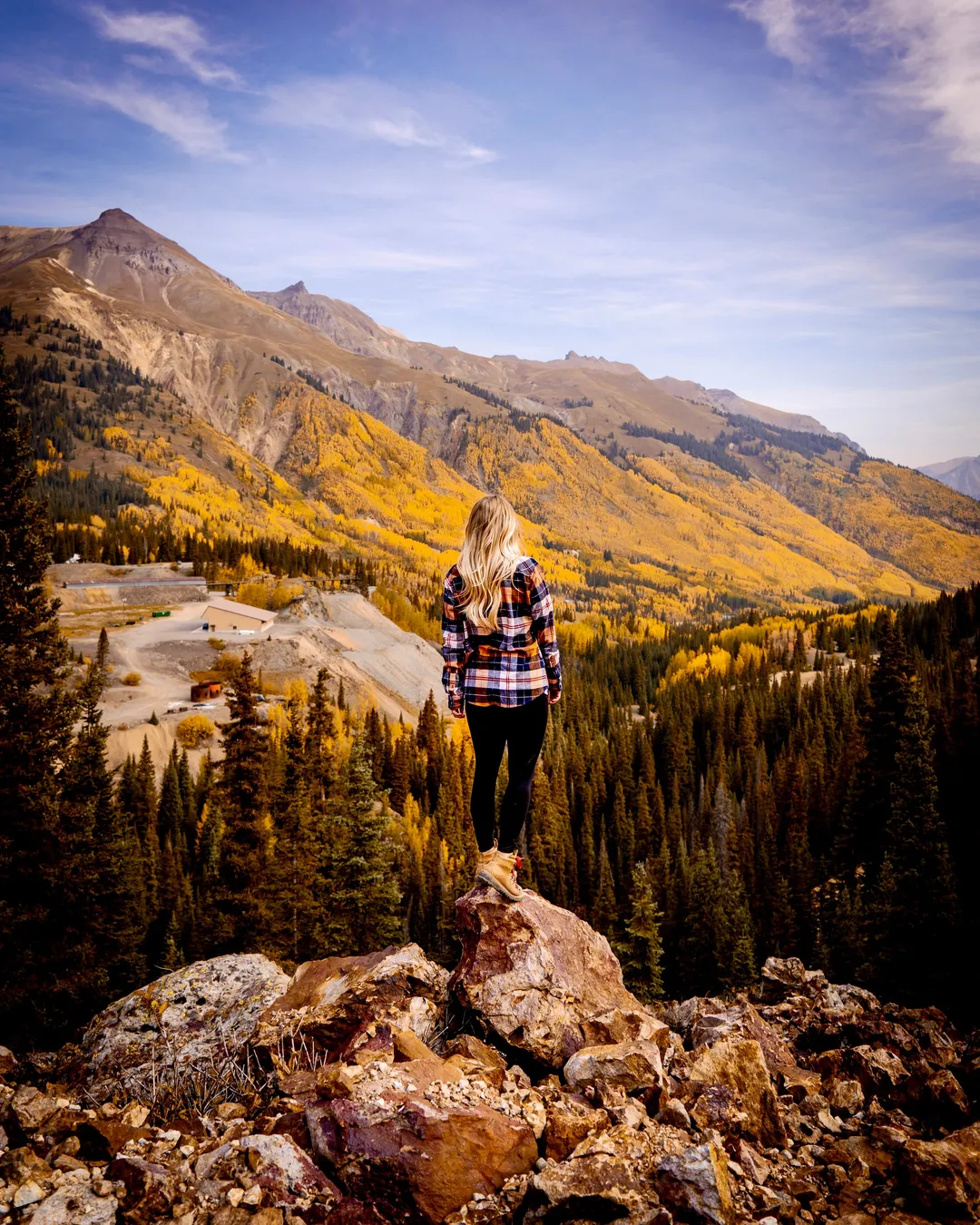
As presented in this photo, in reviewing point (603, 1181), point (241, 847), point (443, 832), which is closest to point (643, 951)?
point (241, 847)

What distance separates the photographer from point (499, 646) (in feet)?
22.5

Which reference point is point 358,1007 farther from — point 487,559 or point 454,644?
point 487,559

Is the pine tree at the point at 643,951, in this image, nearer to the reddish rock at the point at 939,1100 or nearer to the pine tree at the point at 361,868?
the pine tree at the point at 361,868

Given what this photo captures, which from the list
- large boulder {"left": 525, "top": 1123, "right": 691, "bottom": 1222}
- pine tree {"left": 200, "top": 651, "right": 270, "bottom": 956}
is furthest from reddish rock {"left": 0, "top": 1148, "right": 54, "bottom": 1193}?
pine tree {"left": 200, "top": 651, "right": 270, "bottom": 956}

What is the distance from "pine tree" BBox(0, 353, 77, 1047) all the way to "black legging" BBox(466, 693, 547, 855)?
14.8 metres

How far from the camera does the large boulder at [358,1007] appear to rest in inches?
258

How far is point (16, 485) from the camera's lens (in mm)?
16938

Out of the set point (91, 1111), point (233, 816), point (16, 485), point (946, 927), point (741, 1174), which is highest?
point (16, 485)

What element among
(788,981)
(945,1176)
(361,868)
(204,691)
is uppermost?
(945,1176)

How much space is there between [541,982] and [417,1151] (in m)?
2.26

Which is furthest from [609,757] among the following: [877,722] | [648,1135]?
[648,1135]

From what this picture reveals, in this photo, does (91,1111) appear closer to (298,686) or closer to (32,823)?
(32,823)

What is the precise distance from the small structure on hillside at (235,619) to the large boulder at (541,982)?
89034 millimetres

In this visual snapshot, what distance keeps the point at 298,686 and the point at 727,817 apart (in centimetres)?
4679
